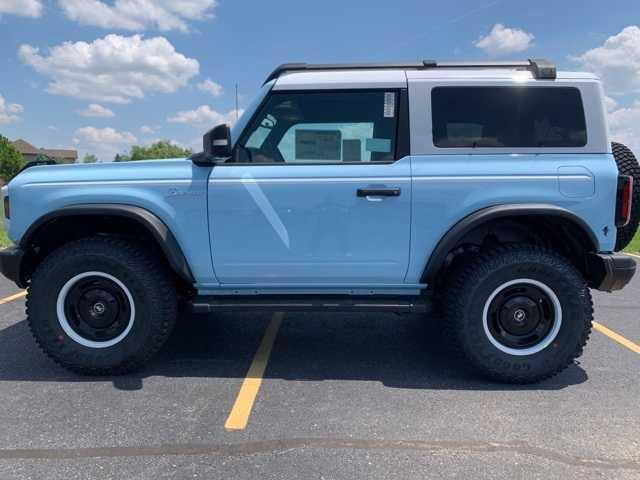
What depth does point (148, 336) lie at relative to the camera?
3439 mm

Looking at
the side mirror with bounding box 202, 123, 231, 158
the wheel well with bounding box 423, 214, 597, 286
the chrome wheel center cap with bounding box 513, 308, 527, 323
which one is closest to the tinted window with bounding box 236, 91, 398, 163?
the side mirror with bounding box 202, 123, 231, 158

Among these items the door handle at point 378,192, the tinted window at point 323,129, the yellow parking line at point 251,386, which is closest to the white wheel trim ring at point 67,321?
the yellow parking line at point 251,386

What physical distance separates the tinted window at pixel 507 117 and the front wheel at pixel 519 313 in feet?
2.56

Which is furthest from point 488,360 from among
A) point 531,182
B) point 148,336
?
→ point 148,336

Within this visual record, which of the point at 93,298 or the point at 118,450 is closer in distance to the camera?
the point at 118,450

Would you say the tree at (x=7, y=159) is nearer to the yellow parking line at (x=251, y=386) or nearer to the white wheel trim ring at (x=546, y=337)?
the yellow parking line at (x=251, y=386)

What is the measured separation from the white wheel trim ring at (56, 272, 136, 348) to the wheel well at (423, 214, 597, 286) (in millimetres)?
2151

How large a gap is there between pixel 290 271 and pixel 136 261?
1.11m

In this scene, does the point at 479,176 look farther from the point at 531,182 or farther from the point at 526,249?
the point at 526,249

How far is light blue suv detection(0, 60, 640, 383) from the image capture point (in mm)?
3287

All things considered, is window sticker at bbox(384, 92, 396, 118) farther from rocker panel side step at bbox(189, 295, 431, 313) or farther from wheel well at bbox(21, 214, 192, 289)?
wheel well at bbox(21, 214, 192, 289)

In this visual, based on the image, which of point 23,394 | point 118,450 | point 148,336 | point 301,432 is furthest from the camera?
point 148,336

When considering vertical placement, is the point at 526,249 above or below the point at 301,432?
above

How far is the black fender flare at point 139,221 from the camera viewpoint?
3.31 m
